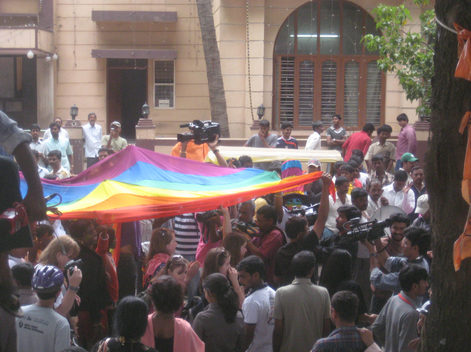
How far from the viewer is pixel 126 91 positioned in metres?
20.3

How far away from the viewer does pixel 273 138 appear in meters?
12.6

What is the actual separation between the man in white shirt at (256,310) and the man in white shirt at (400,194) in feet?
13.1

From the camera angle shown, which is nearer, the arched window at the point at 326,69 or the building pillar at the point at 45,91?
the arched window at the point at 326,69

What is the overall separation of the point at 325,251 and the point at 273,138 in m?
6.92

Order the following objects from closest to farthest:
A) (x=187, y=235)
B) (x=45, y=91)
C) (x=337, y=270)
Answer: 1. (x=337, y=270)
2. (x=187, y=235)
3. (x=45, y=91)

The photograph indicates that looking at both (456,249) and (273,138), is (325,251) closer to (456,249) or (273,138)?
(456,249)

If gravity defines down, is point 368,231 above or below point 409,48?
below

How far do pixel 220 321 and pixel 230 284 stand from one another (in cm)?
76

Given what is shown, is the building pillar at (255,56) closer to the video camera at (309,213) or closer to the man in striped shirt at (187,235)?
the man in striped shirt at (187,235)

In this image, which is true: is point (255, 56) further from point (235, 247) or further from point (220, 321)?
point (220, 321)

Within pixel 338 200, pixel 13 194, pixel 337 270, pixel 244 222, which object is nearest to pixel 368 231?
pixel 337 270

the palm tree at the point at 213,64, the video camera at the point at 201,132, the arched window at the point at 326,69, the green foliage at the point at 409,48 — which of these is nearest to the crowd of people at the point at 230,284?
the video camera at the point at 201,132

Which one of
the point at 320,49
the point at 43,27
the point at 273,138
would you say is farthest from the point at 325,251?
the point at 43,27

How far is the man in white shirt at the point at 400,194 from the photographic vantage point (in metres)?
8.34
